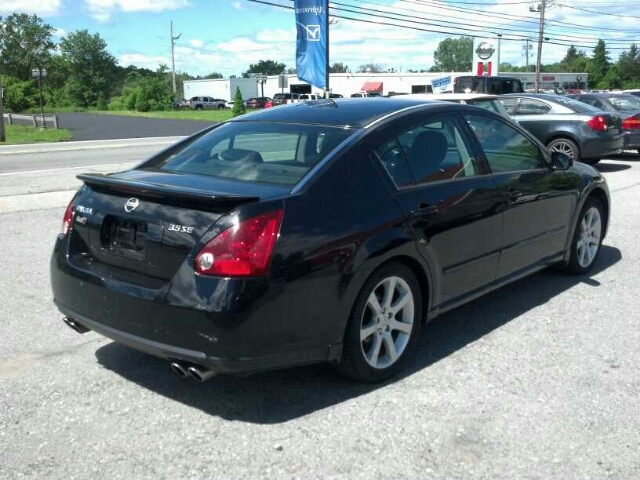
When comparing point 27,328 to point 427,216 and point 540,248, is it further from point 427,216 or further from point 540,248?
point 540,248

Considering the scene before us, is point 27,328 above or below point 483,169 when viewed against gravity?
below

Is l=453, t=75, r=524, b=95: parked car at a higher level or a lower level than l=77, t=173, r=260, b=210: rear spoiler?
higher

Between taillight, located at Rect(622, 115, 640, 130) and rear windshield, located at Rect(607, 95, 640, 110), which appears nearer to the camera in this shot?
taillight, located at Rect(622, 115, 640, 130)

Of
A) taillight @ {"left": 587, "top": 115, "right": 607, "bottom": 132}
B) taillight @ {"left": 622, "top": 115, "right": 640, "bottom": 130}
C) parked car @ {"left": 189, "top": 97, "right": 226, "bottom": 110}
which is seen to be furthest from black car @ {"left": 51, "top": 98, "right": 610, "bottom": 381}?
parked car @ {"left": 189, "top": 97, "right": 226, "bottom": 110}

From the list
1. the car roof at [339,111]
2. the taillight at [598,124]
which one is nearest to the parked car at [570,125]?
the taillight at [598,124]

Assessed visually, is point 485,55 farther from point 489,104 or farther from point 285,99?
point 489,104

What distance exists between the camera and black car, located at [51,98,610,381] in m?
3.31

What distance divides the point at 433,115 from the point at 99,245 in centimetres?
227

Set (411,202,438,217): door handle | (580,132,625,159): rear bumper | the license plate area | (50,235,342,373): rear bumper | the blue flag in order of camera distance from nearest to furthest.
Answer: (50,235,342,373): rear bumper
the license plate area
(411,202,438,217): door handle
(580,132,625,159): rear bumper
the blue flag

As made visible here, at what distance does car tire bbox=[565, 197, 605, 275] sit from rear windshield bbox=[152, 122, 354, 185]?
113 inches

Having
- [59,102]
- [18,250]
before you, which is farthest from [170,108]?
[18,250]

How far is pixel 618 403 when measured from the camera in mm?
3754

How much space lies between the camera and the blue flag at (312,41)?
22.1m

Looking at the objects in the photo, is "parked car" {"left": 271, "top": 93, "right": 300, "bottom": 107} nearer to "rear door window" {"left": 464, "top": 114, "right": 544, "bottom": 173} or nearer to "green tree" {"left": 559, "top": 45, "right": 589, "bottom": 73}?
"rear door window" {"left": 464, "top": 114, "right": 544, "bottom": 173}
